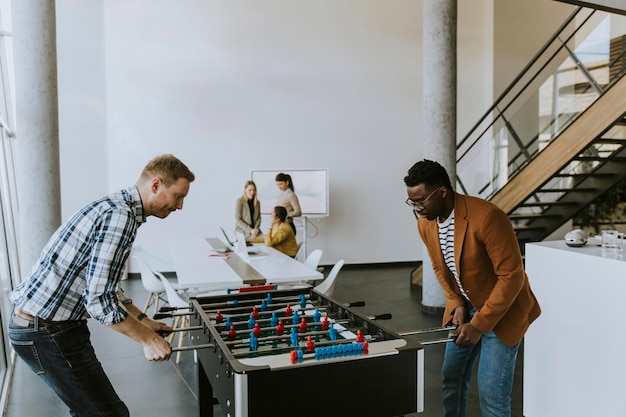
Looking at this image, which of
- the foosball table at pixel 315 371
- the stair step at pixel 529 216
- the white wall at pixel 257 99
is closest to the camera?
the foosball table at pixel 315 371

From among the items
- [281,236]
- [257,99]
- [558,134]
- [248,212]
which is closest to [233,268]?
[281,236]

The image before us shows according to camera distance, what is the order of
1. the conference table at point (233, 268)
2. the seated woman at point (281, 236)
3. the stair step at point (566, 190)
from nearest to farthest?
the conference table at point (233, 268)
the seated woman at point (281, 236)
the stair step at point (566, 190)

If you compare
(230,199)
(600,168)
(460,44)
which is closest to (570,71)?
(600,168)

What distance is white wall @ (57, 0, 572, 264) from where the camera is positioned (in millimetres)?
8789

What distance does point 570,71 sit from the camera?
22.1 feet

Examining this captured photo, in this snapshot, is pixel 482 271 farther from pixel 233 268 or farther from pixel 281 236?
pixel 281 236

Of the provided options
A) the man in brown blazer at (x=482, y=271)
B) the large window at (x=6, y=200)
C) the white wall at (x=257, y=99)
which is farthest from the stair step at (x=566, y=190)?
the large window at (x=6, y=200)

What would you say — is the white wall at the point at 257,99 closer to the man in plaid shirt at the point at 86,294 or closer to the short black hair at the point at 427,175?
the man in plaid shirt at the point at 86,294

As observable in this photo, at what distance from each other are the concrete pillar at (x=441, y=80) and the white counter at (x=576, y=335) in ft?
9.43

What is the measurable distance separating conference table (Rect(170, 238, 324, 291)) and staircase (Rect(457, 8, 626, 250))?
3383mm

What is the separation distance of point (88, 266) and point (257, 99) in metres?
7.57

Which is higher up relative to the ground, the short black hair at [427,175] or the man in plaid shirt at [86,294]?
the short black hair at [427,175]

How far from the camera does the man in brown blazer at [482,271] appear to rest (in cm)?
247

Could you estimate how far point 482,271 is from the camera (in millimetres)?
2615
